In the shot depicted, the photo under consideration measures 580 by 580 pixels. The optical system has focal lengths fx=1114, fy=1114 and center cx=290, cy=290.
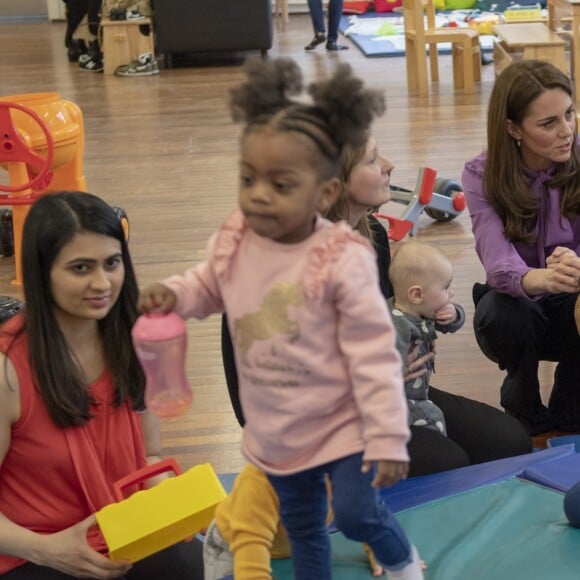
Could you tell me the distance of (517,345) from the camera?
269 cm

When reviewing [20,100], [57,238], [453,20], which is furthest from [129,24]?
[57,238]

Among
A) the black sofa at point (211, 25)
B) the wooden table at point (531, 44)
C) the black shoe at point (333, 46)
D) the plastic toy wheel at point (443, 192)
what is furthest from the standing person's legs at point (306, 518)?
the black shoe at point (333, 46)

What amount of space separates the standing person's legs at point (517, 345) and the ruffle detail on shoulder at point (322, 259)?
4.44ft

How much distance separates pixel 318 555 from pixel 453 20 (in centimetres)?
814

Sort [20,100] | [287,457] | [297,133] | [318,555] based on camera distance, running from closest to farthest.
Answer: [297,133], [287,457], [318,555], [20,100]

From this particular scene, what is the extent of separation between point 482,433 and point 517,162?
0.66 metres

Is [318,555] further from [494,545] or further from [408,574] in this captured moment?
[494,545]

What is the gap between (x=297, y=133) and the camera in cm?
134

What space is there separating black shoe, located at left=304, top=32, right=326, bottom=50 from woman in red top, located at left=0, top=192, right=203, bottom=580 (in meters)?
7.06

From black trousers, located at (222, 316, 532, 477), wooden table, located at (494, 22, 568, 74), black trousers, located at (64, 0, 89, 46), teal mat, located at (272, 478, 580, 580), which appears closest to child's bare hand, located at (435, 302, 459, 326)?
black trousers, located at (222, 316, 532, 477)

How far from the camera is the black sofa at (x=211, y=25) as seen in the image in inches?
323

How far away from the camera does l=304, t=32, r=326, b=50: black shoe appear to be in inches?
342

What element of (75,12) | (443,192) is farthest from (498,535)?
(75,12)

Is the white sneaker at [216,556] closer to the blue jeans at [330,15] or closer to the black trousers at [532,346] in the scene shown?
the black trousers at [532,346]
